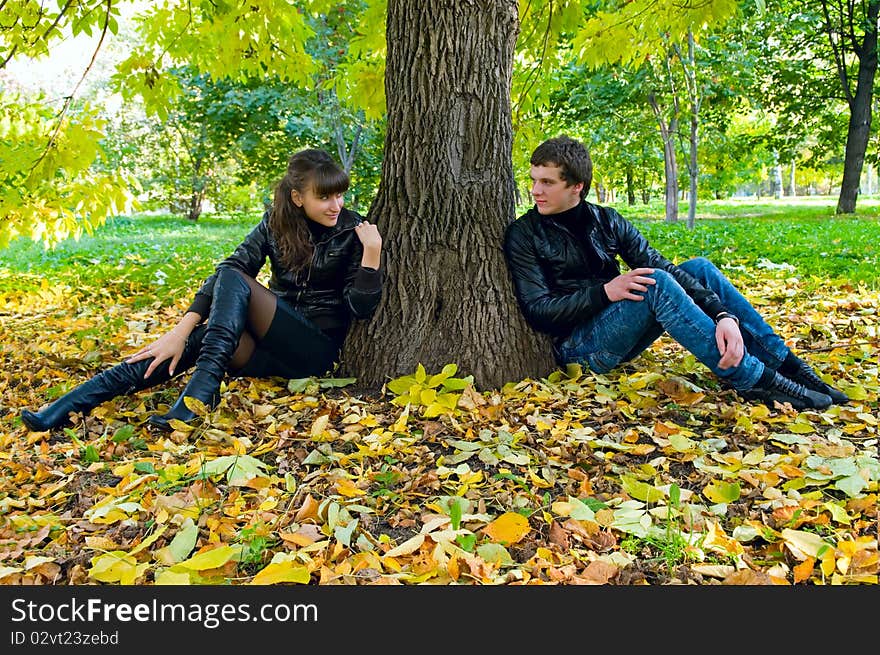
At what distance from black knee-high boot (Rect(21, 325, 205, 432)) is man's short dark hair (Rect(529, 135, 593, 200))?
180cm

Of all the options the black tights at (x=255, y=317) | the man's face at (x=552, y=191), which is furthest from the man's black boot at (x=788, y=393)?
the black tights at (x=255, y=317)

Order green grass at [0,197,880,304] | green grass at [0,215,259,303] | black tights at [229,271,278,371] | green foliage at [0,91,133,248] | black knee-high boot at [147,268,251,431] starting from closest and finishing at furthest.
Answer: black knee-high boot at [147,268,251,431]
black tights at [229,271,278,371]
green foliage at [0,91,133,248]
green grass at [0,197,880,304]
green grass at [0,215,259,303]

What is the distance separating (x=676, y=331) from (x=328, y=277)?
5.48ft

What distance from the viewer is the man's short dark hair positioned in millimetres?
3318

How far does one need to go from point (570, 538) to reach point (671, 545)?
0.94 feet

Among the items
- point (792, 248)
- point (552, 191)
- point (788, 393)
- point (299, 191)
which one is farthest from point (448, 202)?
point (792, 248)

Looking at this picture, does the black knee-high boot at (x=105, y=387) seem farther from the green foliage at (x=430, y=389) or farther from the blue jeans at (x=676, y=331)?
the blue jeans at (x=676, y=331)

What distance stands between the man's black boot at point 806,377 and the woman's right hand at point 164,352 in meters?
2.77

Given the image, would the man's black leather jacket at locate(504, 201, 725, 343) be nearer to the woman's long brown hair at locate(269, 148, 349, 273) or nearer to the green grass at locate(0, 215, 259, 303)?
the woman's long brown hair at locate(269, 148, 349, 273)

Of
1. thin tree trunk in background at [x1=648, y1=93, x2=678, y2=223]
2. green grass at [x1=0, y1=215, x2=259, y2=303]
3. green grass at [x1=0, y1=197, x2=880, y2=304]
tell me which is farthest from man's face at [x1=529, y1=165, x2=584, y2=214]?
thin tree trunk in background at [x1=648, y1=93, x2=678, y2=223]

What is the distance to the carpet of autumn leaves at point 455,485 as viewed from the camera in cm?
196

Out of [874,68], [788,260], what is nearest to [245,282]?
[788,260]

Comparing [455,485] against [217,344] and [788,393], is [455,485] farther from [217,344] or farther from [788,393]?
Result: [788,393]

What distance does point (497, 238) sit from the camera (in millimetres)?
3518
